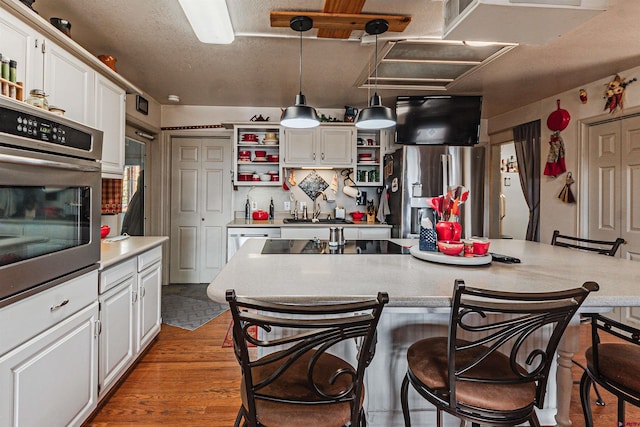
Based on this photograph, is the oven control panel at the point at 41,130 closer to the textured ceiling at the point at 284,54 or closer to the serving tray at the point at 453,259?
the textured ceiling at the point at 284,54

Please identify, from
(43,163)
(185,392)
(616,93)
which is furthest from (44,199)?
(616,93)

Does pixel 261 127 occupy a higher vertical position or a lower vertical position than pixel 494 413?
higher

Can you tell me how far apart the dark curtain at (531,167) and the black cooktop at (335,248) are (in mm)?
2661

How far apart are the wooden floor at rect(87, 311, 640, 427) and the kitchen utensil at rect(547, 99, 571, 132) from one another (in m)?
2.22

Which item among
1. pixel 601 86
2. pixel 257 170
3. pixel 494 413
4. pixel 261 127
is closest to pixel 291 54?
pixel 261 127

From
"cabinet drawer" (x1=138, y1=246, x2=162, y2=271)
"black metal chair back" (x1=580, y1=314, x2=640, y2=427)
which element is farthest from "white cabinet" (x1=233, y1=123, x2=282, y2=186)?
"black metal chair back" (x1=580, y1=314, x2=640, y2=427)

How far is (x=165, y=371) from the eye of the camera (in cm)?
237

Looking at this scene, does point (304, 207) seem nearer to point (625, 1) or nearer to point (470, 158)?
point (470, 158)

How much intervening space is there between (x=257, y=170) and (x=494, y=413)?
12.9 feet

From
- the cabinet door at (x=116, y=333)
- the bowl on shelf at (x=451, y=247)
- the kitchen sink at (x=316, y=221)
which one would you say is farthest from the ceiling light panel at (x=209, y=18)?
the kitchen sink at (x=316, y=221)

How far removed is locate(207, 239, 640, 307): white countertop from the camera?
117 cm

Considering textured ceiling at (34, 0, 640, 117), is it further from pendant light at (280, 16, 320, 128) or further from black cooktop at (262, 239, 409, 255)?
black cooktop at (262, 239, 409, 255)

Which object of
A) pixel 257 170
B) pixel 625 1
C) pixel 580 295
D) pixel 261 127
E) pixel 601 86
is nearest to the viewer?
pixel 580 295

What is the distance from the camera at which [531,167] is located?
13.7ft
